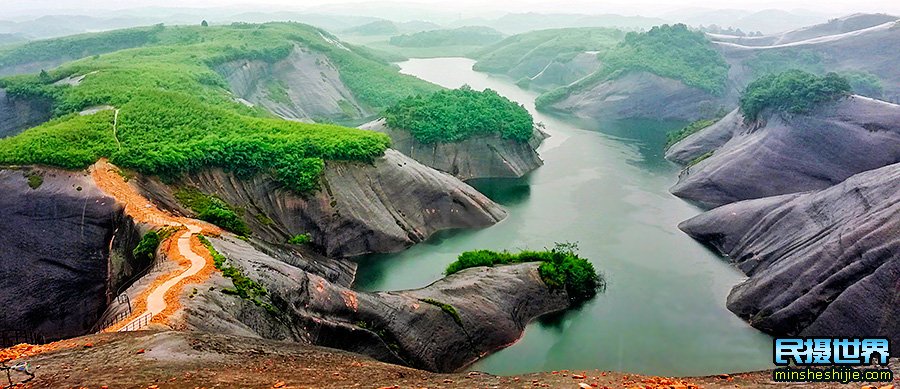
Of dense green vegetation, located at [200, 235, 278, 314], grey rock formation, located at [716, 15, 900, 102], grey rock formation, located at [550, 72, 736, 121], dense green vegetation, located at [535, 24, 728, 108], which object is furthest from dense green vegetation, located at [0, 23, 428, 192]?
grey rock formation, located at [716, 15, 900, 102]

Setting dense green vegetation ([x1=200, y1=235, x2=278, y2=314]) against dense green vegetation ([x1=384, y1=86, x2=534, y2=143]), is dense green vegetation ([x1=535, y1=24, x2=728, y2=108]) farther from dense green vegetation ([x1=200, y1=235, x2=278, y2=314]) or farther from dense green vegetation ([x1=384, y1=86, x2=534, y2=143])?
dense green vegetation ([x1=200, y1=235, x2=278, y2=314])

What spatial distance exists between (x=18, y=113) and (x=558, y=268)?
2212 inches

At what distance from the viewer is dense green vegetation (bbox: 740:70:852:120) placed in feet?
178

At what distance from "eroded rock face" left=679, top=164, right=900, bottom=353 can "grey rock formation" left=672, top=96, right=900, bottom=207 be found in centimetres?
1081

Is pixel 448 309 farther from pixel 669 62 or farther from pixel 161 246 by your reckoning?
pixel 669 62

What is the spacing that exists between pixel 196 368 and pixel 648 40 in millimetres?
103466

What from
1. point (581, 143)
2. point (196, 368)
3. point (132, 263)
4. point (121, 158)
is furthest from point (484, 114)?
point (196, 368)

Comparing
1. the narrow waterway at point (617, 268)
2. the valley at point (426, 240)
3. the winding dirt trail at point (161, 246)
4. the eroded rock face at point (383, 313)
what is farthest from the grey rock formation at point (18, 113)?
the eroded rock face at point (383, 313)

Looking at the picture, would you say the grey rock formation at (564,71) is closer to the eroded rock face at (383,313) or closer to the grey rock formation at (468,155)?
the grey rock formation at (468,155)

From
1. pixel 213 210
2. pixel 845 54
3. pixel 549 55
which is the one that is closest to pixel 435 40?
pixel 549 55

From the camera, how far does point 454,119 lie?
2562 inches

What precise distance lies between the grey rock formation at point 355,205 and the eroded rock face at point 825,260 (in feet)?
63.8

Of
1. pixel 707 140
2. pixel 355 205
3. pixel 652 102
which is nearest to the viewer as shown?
pixel 355 205

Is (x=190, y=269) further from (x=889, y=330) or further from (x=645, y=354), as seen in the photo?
(x=889, y=330)
